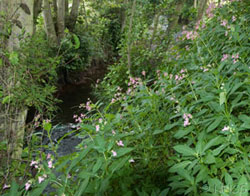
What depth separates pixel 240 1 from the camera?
3.74m

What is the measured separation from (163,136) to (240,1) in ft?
10.1

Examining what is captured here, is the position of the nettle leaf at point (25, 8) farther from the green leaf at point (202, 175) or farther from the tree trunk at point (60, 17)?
the tree trunk at point (60, 17)

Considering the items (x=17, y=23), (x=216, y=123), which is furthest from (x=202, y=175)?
(x=17, y=23)

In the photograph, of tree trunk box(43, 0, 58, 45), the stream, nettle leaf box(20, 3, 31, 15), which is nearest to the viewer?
nettle leaf box(20, 3, 31, 15)

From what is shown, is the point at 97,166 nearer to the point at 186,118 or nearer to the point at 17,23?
the point at 186,118

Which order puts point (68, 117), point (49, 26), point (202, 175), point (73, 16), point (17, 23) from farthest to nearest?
1. point (73, 16)
2. point (49, 26)
3. point (68, 117)
4. point (17, 23)
5. point (202, 175)

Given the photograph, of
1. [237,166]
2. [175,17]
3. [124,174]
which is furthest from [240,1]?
[124,174]

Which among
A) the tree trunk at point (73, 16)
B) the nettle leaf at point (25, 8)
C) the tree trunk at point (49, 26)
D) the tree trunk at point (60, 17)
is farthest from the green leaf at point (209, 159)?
the tree trunk at point (73, 16)

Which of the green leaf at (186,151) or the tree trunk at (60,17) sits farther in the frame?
the tree trunk at (60,17)

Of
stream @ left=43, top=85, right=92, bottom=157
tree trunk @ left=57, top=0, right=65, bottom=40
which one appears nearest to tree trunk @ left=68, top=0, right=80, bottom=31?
tree trunk @ left=57, top=0, right=65, bottom=40

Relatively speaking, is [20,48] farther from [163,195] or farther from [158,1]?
[158,1]

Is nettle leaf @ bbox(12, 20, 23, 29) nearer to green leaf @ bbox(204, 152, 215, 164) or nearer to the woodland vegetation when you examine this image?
the woodland vegetation

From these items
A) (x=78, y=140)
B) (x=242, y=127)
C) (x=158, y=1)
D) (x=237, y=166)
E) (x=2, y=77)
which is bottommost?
(x=78, y=140)

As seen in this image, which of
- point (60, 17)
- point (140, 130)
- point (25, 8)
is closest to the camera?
point (140, 130)
